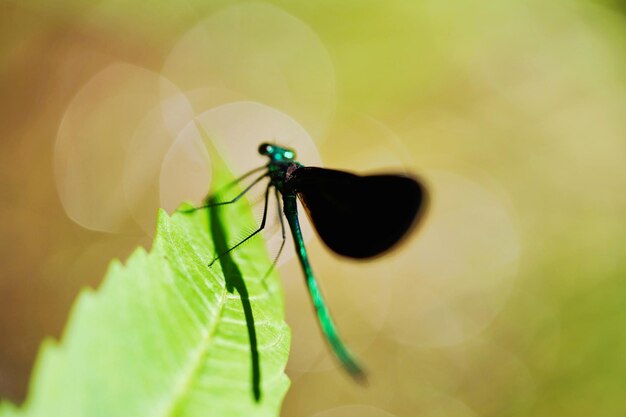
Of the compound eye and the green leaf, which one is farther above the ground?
the compound eye

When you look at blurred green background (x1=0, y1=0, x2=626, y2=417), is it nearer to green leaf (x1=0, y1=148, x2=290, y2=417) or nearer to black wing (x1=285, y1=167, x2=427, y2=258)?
black wing (x1=285, y1=167, x2=427, y2=258)

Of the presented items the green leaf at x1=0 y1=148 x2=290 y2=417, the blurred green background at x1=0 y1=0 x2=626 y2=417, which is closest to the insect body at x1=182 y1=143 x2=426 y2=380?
the green leaf at x1=0 y1=148 x2=290 y2=417

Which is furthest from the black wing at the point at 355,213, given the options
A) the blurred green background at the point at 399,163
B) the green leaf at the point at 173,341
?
the blurred green background at the point at 399,163

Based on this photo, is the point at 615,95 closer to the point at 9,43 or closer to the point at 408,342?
the point at 408,342

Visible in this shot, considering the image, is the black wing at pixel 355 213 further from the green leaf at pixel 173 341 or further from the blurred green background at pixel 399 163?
the blurred green background at pixel 399 163

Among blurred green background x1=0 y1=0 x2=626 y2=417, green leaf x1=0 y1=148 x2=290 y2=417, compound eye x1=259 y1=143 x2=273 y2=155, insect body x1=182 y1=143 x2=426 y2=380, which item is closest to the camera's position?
green leaf x1=0 y1=148 x2=290 y2=417

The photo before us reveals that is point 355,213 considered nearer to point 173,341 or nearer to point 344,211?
point 344,211

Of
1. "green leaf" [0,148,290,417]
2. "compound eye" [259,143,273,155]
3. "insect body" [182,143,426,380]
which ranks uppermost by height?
"compound eye" [259,143,273,155]
